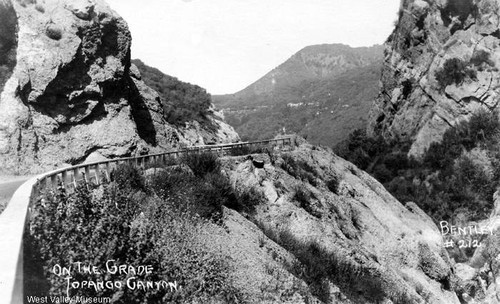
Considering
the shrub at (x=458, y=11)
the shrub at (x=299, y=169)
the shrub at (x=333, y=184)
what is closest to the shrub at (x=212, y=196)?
the shrub at (x=299, y=169)

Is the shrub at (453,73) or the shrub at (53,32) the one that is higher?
the shrub at (53,32)

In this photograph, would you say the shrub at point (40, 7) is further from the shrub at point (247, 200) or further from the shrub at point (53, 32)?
the shrub at point (247, 200)

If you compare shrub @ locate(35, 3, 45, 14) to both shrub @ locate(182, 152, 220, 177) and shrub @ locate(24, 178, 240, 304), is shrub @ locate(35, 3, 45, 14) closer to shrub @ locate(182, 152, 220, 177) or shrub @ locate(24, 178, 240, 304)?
shrub @ locate(182, 152, 220, 177)

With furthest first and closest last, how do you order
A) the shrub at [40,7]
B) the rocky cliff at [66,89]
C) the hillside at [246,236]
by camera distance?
the shrub at [40,7]
the rocky cliff at [66,89]
the hillside at [246,236]

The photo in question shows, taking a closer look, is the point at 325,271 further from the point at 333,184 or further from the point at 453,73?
the point at 453,73

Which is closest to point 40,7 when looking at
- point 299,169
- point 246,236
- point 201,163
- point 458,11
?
point 201,163

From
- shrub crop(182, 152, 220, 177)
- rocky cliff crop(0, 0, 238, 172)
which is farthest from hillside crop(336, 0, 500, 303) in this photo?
rocky cliff crop(0, 0, 238, 172)

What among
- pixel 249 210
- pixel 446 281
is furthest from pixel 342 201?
pixel 249 210
